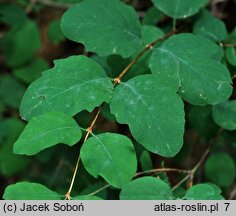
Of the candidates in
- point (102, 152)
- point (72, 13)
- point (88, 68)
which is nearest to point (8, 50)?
point (72, 13)

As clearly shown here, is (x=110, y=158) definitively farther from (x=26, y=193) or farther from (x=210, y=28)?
(x=210, y=28)

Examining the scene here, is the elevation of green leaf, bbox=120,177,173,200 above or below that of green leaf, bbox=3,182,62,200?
below

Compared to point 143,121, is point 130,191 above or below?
below

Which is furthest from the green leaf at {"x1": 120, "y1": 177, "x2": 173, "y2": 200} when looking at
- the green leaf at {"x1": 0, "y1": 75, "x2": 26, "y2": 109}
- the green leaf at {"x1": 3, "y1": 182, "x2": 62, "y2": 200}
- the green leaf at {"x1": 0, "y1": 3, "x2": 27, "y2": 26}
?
the green leaf at {"x1": 0, "y1": 3, "x2": 27, "y2": 26}

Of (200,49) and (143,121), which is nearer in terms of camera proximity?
→ (143,121)

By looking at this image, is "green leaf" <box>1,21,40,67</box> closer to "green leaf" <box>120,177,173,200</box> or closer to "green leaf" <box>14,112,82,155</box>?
"green leaf" <box>14,112,82,155</box>

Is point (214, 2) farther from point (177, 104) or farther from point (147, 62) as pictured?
point (177, 104)

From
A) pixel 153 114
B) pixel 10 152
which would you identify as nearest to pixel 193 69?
pixel 153 114
